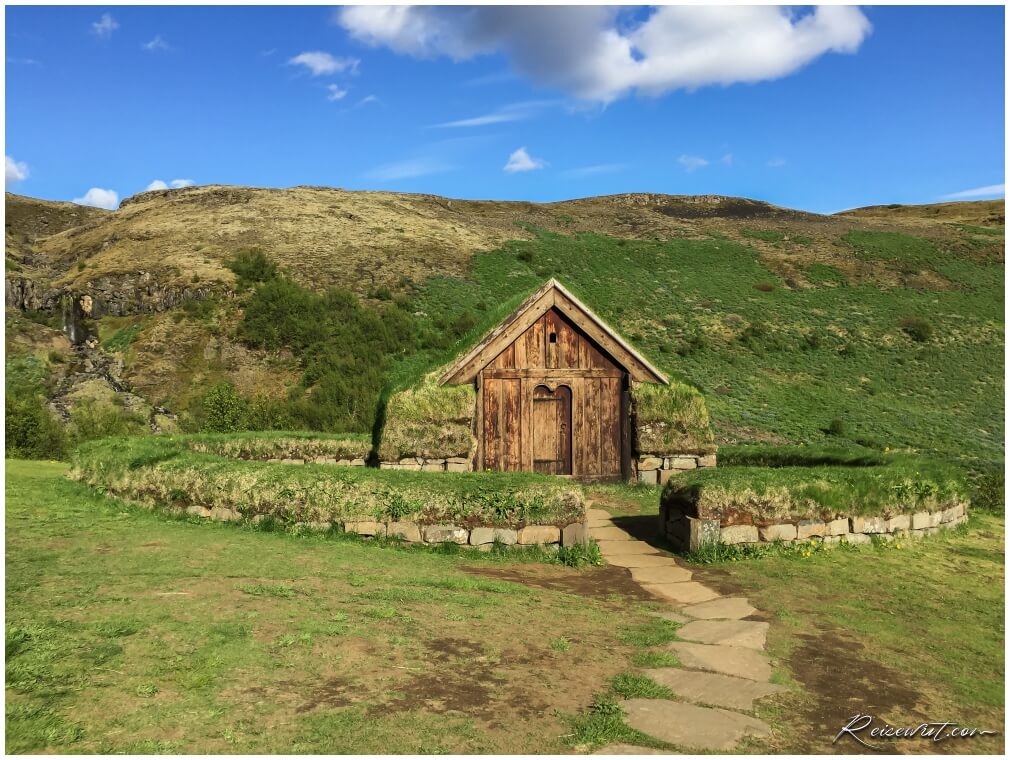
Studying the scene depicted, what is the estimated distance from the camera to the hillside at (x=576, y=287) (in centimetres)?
3625

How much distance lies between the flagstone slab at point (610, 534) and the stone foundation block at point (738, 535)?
72.6 inches

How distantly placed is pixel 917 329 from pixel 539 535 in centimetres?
4812

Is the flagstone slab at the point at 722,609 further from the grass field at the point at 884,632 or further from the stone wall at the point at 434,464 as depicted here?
the stone wall at the point at 434,464

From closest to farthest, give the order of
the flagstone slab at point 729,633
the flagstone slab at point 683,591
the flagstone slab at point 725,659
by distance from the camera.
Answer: the flagstone slab at point 725,659, the flagstone slab at point 729,633, the flagstone slab at point 683,591

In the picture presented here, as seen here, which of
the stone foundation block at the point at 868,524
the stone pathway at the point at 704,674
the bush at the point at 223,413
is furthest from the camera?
the bush at the point at 223,413

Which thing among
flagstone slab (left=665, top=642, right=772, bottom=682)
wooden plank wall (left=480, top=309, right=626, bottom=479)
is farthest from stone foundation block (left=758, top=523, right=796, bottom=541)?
wooden plank wall (left=480, top=309, right=626, bottom=479)

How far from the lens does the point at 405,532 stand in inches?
403

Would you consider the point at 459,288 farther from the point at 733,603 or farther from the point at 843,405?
the point at 733,603

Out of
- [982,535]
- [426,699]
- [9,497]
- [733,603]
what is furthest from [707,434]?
[9,497]

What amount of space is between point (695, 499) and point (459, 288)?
4031cm

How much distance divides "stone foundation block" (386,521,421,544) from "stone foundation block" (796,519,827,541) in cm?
607

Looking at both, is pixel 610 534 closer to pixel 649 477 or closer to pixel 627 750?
pixel 649 477

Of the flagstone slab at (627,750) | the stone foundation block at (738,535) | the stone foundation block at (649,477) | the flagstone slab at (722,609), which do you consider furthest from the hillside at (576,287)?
the flagstone slab at (627,750)

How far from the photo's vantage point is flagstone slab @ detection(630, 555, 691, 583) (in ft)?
31.7
